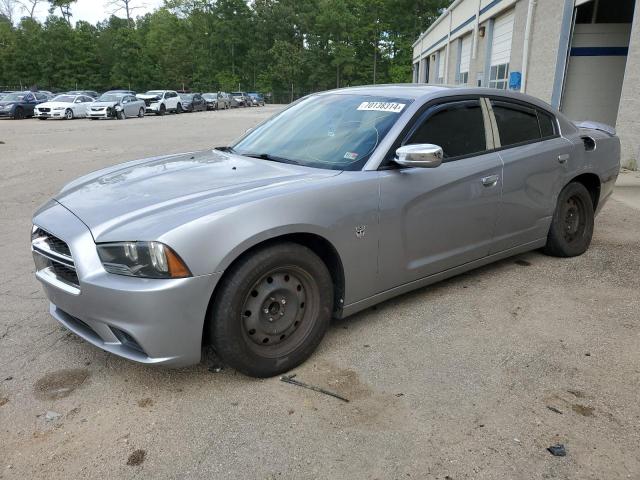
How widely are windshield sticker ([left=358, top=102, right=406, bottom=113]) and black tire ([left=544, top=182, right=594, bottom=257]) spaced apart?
1953 mm

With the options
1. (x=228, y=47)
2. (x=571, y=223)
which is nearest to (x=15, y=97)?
(x=571, y=223)

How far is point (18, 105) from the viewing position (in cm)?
2869

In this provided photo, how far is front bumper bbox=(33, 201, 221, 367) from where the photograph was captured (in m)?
2.55

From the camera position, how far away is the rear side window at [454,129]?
3.64m

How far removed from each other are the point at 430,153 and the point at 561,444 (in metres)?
1.69

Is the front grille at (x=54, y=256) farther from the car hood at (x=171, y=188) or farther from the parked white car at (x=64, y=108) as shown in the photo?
the parked white car at (x=64, y=108)

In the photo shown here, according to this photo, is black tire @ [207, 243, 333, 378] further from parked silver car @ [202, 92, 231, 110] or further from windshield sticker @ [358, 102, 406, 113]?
parked silver car @ [202, 92, 231, 110]

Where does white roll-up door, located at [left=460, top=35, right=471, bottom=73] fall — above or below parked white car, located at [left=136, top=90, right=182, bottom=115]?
above

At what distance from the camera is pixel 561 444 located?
8.02 ft

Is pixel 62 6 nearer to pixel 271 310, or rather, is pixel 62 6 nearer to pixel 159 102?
pixel 159 102

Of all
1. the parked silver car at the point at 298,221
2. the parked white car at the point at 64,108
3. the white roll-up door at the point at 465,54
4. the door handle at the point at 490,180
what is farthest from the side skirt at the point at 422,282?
the parked white car at the point at 64,108

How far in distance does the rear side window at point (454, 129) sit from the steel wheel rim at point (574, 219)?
1.43 meters

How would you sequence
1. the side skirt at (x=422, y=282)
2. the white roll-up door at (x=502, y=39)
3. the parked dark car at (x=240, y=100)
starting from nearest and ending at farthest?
the side skirt at (x=422, y=282) → the white roll-up door at (x=502, y=39) → the parked dark car at (x=240, y=100)

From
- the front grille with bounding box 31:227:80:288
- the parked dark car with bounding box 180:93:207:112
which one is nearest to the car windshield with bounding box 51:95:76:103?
the parked dark car with bounding box 180:93:207:112
